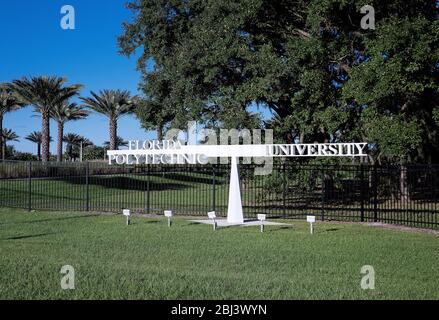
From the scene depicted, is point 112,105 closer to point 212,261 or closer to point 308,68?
point 308,68

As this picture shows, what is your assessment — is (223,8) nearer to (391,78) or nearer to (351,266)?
(391,78)

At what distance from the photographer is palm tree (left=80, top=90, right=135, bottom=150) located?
42938mm

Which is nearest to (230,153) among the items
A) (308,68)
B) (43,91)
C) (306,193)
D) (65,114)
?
(308,68)

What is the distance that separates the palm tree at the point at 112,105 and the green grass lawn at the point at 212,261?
28927mm

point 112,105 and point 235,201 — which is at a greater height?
point 112,105

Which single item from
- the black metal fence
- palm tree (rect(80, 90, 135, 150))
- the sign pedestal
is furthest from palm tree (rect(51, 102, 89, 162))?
the sign pedestal

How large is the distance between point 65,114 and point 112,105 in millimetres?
6619

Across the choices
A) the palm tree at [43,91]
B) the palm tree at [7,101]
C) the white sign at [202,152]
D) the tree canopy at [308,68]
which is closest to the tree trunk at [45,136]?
the palm tree at [43,91]

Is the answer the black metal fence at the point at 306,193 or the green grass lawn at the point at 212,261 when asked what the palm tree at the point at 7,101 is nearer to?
the black metal fence at the point at 306,193

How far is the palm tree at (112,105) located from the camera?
42938mm

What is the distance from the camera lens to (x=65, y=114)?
4675cm

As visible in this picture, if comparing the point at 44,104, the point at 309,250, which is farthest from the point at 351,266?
the point at 44,104

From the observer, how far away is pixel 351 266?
8766mm

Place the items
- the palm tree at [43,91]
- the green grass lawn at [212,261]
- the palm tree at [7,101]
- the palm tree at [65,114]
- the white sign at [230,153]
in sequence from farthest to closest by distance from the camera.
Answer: the palm tree at [65,114] < the palm tree at [7,101] < the palm tree at [43,91] < the white sign at [230,153] < the green grass lawn at [212,261]
